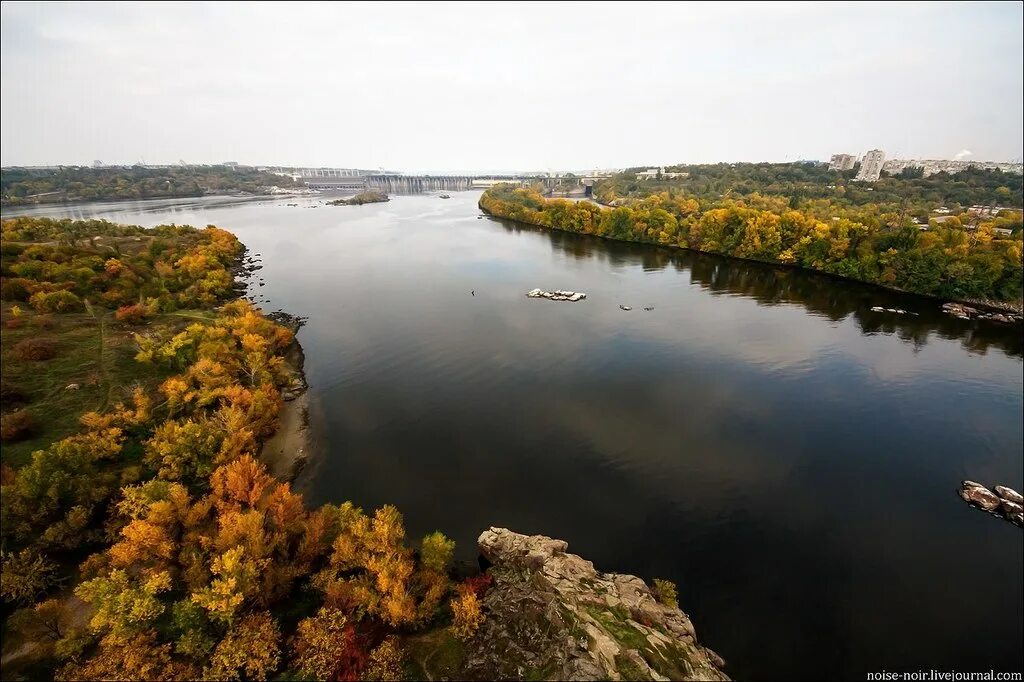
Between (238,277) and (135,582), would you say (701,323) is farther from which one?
(238,277)

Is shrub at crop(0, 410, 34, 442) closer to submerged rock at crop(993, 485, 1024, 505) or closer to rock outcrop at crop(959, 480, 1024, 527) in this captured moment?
rock outcrop at crop(959, 480, 1024, 527)

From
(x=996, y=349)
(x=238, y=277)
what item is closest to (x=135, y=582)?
(x=238, y=277)

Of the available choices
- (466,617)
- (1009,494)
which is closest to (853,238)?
(1009,494)

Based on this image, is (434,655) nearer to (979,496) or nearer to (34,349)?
(979,496)

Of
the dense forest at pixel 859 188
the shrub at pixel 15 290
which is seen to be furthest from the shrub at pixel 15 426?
the dense forest at pixel 859 188

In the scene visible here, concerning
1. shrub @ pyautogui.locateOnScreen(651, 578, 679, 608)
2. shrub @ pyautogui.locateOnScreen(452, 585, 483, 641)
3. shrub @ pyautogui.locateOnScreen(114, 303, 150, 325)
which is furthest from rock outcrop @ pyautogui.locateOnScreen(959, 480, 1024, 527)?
shrub @ pyautogui.locateOnScreen(114, 303, 150, 325)

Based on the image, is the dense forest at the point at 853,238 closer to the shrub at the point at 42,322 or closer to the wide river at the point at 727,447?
the wide river at the point at 727,447

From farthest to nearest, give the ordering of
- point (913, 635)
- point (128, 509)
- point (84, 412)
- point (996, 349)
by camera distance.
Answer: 1. point (996, 349)
2. point (84, 412)
3. point (128, 509)
4. point (913, 635)
